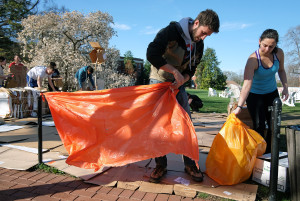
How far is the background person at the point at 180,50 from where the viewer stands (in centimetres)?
211

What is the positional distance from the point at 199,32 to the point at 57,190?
2.11 metres

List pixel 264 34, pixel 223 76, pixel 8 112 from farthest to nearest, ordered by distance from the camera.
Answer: pixel 223 76, pixel 8 112, pixel 264 34

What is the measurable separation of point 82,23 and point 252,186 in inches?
798

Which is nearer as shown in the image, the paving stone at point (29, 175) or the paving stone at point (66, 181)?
the paving stone at point (66, 181)

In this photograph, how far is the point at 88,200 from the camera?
198 centimetres

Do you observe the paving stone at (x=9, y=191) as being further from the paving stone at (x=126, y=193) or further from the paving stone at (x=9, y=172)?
the paving stone at (x=126, y=193)

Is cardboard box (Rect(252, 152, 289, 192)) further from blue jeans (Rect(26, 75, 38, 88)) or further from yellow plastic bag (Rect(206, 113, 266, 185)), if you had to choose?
blue jeans (Rect(26, 75, 38, 88))

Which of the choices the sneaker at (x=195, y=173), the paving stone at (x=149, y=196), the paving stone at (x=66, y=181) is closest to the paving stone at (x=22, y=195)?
the paving stone at (x=66, y=181)

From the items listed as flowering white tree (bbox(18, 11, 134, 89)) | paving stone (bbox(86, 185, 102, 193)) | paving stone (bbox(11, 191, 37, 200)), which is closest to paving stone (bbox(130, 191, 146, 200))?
paving stone (bbox(86, 185, 102, 193))

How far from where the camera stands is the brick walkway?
2020 millimetres

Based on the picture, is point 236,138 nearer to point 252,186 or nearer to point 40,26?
point 252,186

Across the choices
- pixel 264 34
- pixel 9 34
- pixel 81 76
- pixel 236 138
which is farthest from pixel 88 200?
pixel 9 34

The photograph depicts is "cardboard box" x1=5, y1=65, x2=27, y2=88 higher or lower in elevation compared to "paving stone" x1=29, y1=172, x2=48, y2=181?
higher

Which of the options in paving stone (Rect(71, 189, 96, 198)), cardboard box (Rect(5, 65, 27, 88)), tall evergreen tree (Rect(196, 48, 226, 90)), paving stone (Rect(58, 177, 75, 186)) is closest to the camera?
paving stone (Rect(71, 189, 96, 198))
